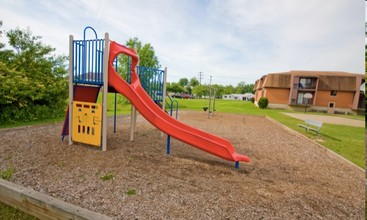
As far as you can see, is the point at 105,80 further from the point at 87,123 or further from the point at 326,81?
the point at 326,81

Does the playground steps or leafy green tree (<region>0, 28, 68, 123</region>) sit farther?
leafy green tree (<region>0, 28, 68, 123</region>)

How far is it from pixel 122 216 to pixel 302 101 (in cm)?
3564

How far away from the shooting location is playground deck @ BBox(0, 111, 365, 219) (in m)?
2.77

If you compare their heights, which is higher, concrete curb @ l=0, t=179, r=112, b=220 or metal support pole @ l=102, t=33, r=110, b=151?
metal support pole @ l=102, t=33, r=110, b=151

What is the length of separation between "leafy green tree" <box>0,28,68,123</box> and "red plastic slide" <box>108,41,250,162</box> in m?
4.75

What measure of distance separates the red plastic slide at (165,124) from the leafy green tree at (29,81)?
4.75m

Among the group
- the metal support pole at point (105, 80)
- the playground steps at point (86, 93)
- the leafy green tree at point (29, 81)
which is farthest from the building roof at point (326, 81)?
the metal support pole at point (105, 80)

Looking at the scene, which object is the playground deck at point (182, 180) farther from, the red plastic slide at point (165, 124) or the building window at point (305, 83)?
the building window at point (305, 83)

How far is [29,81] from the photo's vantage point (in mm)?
8156

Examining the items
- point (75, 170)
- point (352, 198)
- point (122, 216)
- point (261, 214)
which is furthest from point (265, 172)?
point (75, 170)

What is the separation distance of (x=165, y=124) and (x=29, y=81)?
713 centimetres

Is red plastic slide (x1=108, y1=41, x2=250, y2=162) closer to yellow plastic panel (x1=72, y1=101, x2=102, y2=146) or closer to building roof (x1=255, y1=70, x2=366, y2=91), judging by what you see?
yellow plastic panel (x1=72, y1=101, x2=102, y2=146)

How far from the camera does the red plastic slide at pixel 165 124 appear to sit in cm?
441

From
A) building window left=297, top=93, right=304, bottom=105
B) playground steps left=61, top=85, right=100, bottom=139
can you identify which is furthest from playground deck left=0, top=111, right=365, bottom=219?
building window left=297, top=93, right=304, bottom=105
